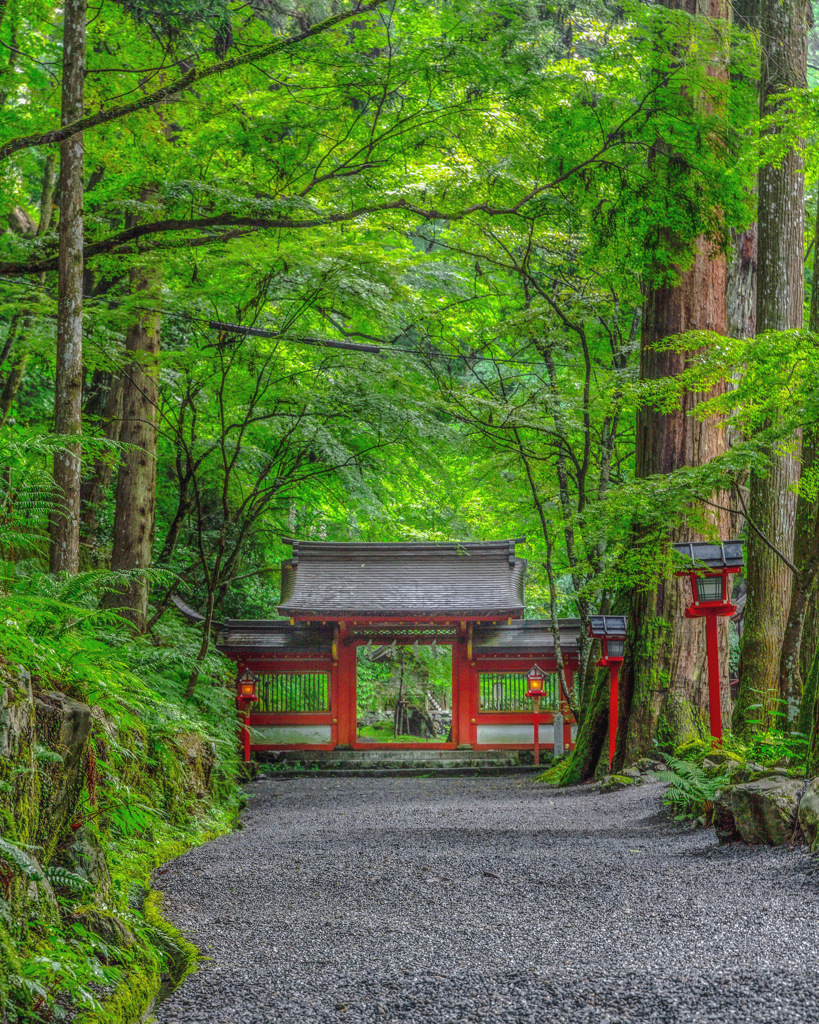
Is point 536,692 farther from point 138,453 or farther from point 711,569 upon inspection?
point 711,569

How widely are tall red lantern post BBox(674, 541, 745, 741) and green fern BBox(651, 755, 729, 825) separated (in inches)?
30.6

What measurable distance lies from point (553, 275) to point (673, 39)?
471cm

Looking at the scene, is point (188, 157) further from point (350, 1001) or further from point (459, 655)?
point (459, 655)

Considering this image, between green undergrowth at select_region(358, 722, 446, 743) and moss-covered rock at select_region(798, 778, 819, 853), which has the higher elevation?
moss-covered rock at select_region(798, 778, 819, 853)

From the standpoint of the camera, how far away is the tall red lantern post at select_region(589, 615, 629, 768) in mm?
8852

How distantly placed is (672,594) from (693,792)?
302 cm

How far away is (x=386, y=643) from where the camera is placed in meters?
17.5

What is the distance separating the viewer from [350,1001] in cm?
254

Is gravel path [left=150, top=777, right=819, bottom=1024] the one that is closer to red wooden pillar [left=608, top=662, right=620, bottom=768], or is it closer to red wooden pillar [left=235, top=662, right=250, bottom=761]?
red wooden pillar [left=608, top=662, right=620, bottom=768]

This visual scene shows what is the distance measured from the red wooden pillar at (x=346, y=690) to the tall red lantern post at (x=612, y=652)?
8246 millimetres

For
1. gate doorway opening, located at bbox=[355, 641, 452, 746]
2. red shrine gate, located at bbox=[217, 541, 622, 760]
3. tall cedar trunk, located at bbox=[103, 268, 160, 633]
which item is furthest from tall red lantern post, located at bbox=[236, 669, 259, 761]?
tall cedar trunk, located at bbox=[103, 268, 160, 633]

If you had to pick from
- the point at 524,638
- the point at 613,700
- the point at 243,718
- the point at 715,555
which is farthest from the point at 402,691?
the point at 715,555

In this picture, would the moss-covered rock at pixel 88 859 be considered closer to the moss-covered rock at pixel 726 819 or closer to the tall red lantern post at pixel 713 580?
the moss-covered rock at pixel 726 819

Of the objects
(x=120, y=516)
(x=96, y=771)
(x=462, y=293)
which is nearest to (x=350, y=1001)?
(x=96, y=771)
